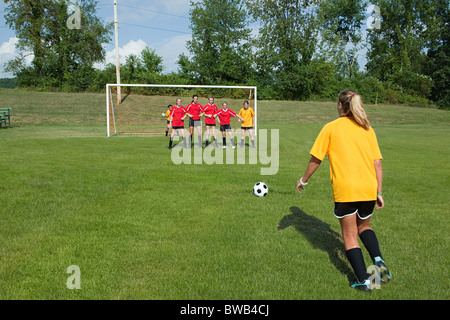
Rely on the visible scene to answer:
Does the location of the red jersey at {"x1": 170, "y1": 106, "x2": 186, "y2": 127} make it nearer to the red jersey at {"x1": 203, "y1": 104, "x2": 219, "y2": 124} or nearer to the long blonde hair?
the red jersey at {"x1": 203, "y1": 104, "x2": 219, "y2": 124}

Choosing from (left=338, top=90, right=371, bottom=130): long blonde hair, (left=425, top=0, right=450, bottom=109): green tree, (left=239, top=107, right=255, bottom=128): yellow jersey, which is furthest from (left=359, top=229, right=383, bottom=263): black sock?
(left=425, top=0, right=450, bottom=109): green tree

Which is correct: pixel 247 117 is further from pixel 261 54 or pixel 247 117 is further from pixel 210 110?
pixel 261 54

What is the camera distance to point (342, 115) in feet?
11.8

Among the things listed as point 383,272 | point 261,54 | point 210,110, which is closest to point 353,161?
point 383,272

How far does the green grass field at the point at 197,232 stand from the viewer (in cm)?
358

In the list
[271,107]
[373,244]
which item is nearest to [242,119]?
Answer: [373,244]

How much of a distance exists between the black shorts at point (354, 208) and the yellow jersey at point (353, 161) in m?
0.06

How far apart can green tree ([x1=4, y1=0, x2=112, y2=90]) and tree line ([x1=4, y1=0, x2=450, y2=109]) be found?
121mm

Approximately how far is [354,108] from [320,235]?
2.20 metres

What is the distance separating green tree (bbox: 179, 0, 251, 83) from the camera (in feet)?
156

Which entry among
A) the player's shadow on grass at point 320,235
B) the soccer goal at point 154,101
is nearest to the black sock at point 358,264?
the player's shadow on grass at point 320,235

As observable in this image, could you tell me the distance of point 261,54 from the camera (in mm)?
48750
